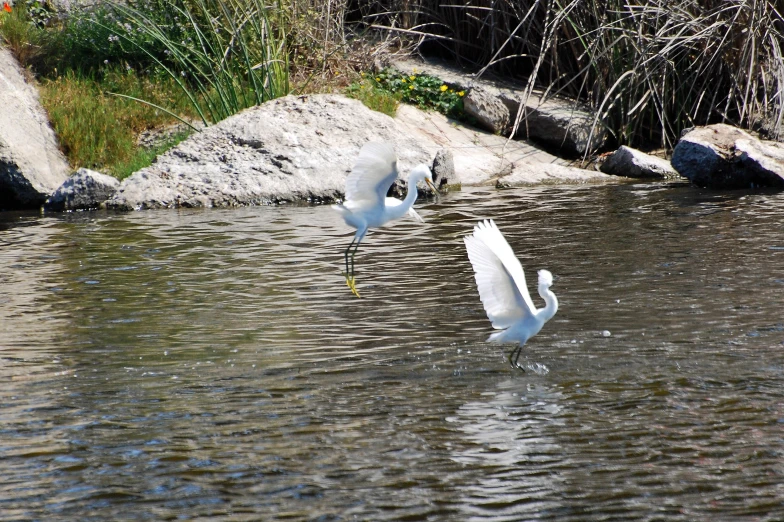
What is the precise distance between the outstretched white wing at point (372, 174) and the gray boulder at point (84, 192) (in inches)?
210

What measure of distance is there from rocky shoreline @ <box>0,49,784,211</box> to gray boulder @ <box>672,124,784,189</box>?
0.01 m

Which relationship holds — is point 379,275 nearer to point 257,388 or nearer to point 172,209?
point 257,388

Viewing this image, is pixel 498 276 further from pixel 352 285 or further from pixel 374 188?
pixel 352 285

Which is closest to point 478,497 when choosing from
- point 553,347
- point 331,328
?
point 553,347

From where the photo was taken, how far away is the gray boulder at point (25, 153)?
11008mm

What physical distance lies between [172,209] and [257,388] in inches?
250

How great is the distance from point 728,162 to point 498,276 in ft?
22.9

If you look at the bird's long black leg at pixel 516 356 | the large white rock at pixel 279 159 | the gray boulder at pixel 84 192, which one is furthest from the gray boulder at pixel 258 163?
the bird's long black leg at pixel 516 356

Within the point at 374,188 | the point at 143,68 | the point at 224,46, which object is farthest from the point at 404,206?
the point at 143,68

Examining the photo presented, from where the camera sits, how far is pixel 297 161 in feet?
36.8

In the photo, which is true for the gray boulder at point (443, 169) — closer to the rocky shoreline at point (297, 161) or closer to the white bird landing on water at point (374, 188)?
the rocky shoreline at point (297, 161)

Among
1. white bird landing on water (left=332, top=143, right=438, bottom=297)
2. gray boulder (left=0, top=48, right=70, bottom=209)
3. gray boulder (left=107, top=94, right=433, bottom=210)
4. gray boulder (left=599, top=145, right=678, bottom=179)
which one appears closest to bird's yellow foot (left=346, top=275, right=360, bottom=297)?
white bird landing on water (left=332, top=143, right=438, bottom=297)

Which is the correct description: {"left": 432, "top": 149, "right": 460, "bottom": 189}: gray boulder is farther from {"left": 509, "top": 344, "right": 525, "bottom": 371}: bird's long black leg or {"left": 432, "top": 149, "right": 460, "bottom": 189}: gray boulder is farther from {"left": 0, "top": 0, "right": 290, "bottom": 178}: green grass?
{"left": 509, "top": 344, "right": 525, "bottom": 371}: bird's long black leg

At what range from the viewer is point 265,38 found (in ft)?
40.9
